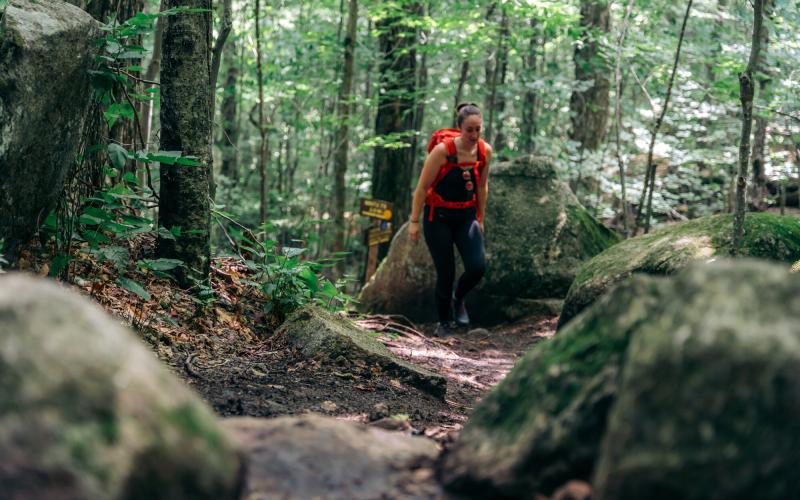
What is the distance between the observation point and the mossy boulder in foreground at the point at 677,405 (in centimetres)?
180

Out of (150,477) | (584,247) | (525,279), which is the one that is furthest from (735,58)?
(150,477)

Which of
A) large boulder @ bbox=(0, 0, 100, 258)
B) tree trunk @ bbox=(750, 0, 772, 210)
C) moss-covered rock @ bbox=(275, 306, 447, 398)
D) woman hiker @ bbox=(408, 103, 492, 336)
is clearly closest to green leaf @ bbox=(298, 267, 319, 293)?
moss-covered rock @ bbox=(275, 306, 447, 398)

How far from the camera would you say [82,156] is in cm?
530

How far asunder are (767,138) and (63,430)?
16.6 metres

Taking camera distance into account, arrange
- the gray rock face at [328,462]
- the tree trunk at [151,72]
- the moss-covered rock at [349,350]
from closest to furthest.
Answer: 1. the gray rock face at [328,462]
2. the moss-covered rock at [349,350]
3. the tree trunk at [151,72]

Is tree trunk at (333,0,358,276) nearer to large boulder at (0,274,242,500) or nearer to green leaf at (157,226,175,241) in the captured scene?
green leaf at (157,226,175,241)

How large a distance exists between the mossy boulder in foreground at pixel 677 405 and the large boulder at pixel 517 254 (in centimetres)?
757

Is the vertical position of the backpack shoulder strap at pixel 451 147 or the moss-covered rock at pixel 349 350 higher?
the backpack shoulder strap at pixel 451 147

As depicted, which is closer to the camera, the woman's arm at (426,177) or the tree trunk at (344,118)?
the woman's arm at (426,177)

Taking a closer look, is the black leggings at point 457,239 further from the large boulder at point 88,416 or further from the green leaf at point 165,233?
the large boulder at point 88,416

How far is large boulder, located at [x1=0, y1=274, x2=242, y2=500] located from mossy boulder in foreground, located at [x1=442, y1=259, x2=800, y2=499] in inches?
35.2

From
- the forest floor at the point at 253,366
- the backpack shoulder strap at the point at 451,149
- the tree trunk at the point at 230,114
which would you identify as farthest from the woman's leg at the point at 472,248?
the tree trunk at the point at 230,114

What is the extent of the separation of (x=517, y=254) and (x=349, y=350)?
5089 millimetres

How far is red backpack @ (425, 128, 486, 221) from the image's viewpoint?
6.80m
